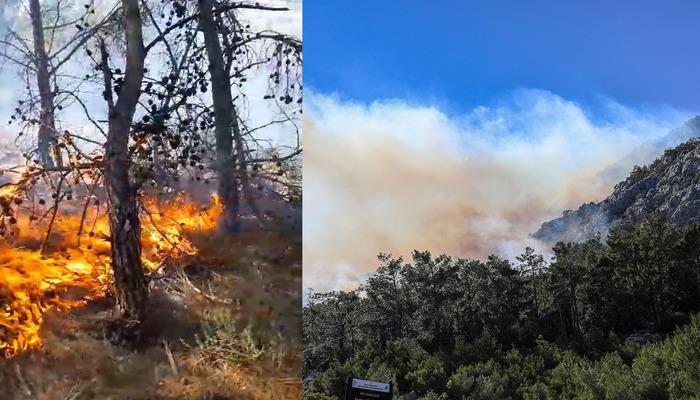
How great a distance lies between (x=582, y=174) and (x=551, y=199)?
0.35 meters

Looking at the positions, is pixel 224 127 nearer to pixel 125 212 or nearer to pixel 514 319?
pixel 125 212

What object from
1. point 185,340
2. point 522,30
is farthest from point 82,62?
point 522,30

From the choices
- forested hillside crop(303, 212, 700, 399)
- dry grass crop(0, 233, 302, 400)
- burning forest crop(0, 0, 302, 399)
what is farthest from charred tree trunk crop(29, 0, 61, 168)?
forested hillside crop(303, 212, 700, 399)

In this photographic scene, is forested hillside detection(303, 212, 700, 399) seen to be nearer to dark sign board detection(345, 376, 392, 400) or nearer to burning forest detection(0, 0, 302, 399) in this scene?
dark sign board detection(345, 376, 392, 400)

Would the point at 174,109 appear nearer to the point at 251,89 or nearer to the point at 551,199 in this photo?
the point at 251,89

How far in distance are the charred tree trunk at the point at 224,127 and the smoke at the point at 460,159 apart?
8.83 ft

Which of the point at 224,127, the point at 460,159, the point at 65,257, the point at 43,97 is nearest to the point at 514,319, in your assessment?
the point at 460,159

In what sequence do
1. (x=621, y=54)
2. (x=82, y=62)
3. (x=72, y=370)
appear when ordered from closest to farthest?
(x=72, y=370), (x=82, y=62), (x=621, y=54)

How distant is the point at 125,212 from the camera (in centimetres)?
362

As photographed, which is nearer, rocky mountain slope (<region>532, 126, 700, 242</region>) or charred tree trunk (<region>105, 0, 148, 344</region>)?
charred tree trunk (<region>105, 0, 148, 344</region>)

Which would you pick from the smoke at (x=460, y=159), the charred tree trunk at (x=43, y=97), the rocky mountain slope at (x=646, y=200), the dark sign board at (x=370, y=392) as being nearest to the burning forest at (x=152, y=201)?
the charred tree trunk at (x=43, y=97)

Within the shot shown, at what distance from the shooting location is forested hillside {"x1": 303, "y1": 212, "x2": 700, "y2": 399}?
6727 millimetres

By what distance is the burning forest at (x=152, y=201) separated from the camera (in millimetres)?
3447

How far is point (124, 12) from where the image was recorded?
372cm
